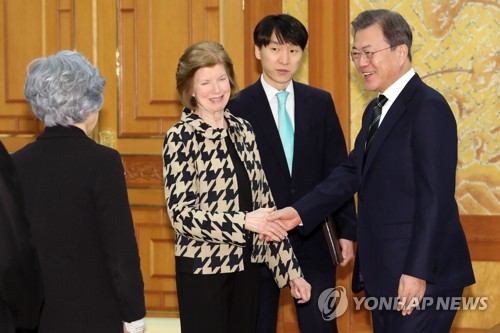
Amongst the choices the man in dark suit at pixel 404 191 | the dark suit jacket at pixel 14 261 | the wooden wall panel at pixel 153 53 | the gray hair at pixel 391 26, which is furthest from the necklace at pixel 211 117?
the wooden wall panel at pixel 153 53

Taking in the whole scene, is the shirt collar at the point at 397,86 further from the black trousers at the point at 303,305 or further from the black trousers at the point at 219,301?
the black trousers at the point at 303,305

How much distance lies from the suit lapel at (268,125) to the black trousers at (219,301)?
80 centimetres

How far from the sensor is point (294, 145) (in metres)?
3.90

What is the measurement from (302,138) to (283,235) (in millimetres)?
756

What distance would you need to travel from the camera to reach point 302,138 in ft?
12.8

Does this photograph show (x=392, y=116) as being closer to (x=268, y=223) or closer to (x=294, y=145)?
(x=268, y=223)

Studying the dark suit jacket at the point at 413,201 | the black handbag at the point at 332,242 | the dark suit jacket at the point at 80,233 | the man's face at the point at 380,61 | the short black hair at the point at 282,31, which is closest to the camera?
the dark suit jacket at the point at 80,233

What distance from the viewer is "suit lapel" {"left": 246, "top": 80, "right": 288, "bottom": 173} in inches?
152

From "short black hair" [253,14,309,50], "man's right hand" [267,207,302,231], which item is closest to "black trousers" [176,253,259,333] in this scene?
"man's right hand" [267,207,302,231]

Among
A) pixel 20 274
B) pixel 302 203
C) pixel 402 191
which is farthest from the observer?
pixel 302 203

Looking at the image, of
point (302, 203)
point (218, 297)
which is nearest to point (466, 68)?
point (302, 203)

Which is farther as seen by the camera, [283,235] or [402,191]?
[283,235]

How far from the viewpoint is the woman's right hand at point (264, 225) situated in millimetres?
3086

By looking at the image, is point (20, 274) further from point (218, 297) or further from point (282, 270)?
point (282, 270)
